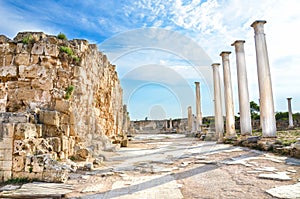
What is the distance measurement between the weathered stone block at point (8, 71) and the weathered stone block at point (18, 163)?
3.57m

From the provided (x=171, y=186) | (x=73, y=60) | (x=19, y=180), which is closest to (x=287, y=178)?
(x=171, y=186)

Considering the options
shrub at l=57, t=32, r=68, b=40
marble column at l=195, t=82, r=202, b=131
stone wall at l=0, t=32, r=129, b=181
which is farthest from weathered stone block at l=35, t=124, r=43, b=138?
marble column at l=195, t=82, r=202, b=131

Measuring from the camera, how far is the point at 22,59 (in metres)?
7.27

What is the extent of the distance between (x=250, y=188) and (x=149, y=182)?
1.86 meters

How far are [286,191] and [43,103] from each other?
6.71 m

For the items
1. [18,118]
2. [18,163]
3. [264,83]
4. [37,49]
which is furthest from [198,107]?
[18,163]

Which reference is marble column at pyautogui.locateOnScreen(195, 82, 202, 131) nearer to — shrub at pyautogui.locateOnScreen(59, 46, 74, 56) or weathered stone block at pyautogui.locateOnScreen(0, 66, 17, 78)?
shrub at pyautogui.locateOnScreen(59, 46, 74, 56)

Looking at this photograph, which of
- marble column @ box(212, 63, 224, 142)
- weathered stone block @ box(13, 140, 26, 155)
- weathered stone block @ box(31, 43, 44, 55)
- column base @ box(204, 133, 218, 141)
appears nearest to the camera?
weathered stone block @ box(13, 140, 26, 155)

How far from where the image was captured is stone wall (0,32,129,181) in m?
4.79

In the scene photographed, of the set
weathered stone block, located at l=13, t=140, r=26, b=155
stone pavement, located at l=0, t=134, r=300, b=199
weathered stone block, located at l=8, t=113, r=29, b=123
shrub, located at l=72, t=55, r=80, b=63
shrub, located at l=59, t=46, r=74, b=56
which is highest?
shrub, located at l=59, t=46, r=74, b=56

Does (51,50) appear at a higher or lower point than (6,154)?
higher

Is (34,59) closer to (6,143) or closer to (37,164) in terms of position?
(6,143)

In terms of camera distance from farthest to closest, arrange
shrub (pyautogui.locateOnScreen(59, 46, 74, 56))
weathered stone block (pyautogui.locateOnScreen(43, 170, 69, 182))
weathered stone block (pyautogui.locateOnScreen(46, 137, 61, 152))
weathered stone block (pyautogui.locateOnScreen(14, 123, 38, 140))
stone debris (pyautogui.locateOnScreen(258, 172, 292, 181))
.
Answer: shrub (pyautogui.locateOnScreen(59, 46, 74, 56)) < weathered stone block (pyautogui.locateOnScreen(46, 137, 61, 152)) < weathered stone block (pyautogui.locateOnScreen(14, 123, 38, 140)) < weathered stone block (pyautogui.locateOnScreen(43, 170, 69, 182)) < stone debris (pyautogui.locateOnScreen(258, 172, 292, 181))

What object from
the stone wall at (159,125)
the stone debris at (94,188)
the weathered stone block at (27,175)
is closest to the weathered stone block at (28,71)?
the weathered stone block at (27,175)
